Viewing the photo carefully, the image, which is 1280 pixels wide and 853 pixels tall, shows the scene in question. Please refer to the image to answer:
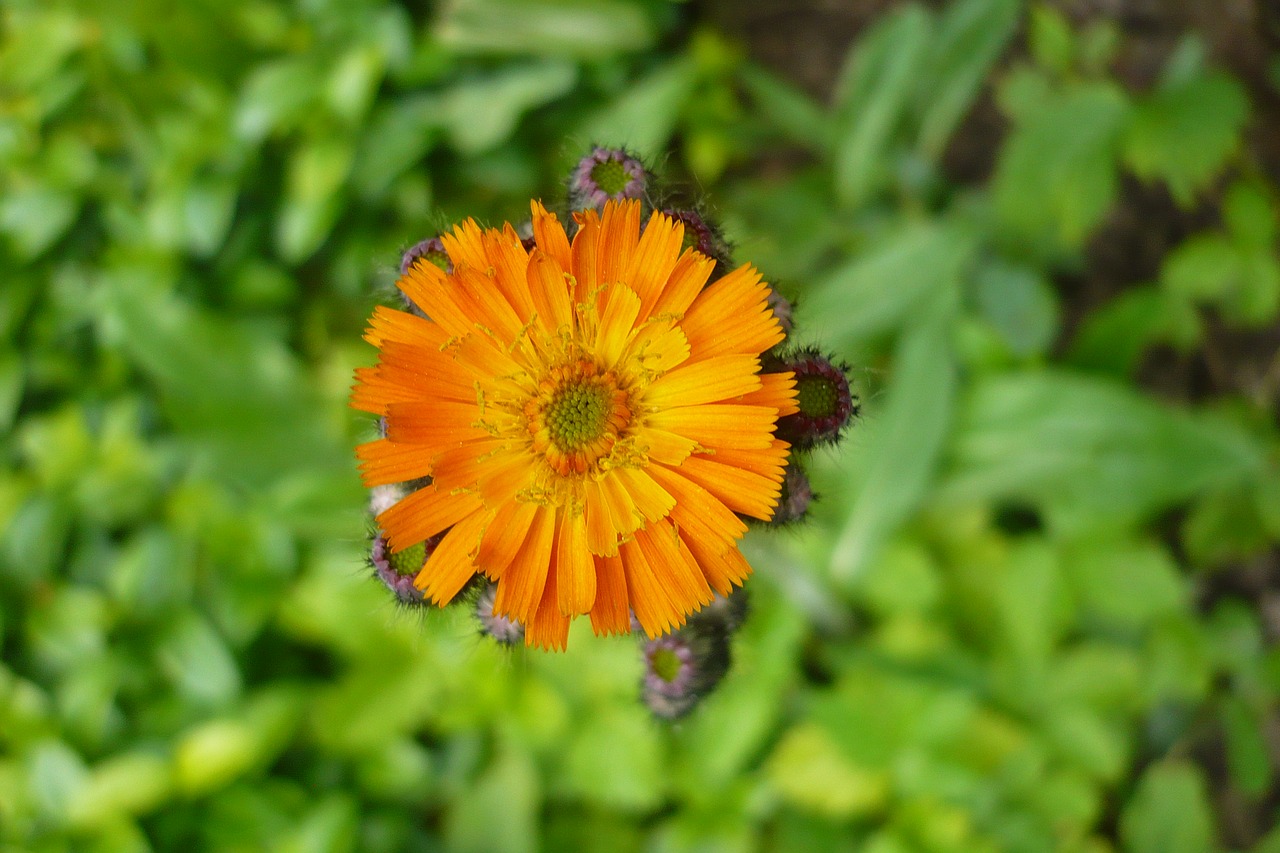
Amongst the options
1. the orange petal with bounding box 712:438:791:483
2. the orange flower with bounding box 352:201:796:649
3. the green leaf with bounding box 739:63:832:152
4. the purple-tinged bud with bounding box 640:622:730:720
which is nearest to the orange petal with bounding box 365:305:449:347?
the orange flower with bounding box 352:201:796:649

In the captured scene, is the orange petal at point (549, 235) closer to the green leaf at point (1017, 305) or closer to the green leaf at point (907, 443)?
the green leaf at point (907, 443)

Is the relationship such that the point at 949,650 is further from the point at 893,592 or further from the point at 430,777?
the point at 430,777

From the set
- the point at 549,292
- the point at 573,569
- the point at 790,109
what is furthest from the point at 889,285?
the point at 573,569

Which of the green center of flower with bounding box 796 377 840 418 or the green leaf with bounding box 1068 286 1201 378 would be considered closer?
the green center of flower with bounding box 796 377 840 418

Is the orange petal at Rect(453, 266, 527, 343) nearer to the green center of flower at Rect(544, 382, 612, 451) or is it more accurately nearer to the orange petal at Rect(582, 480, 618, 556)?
the green center of flower at Rect(544, 382, 612, 451)

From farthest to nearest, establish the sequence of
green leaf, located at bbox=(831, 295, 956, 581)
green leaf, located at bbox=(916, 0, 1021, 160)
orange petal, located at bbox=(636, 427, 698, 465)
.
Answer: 1. green leaf, located at bbox=(916, 0, 1021, 160)
2. green leaf, located at bbox=(831, 295, 956, 581)
3. orange petal, located at bbox=(636, 427, 698, 465)

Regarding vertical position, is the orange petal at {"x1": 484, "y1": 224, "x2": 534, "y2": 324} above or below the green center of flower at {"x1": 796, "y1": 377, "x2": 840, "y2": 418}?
above

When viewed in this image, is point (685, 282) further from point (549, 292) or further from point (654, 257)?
point (549, 292)
